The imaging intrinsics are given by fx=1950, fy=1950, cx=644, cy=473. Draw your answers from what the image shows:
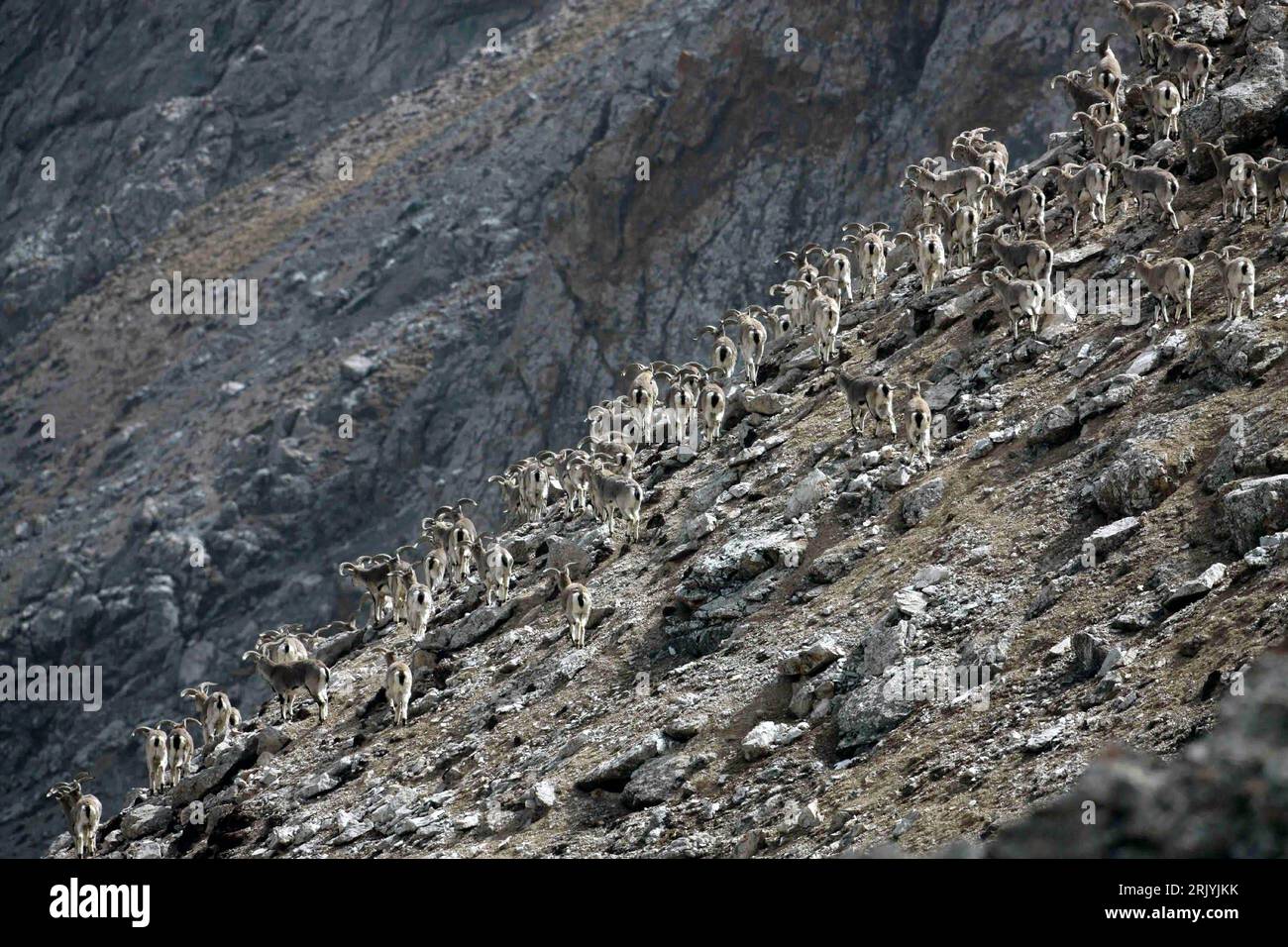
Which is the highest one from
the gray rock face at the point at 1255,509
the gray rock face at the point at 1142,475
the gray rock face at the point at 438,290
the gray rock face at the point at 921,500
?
the gray rock face at the point at 438,290

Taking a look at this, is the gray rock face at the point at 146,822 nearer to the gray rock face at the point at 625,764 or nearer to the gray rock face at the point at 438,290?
the gray rock face at the point at 625,764

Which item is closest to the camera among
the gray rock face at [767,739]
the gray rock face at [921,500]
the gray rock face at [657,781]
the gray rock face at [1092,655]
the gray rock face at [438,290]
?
the gray rock face at [1092,655]

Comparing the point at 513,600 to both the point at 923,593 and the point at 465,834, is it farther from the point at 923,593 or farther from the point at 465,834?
the point at 923,593

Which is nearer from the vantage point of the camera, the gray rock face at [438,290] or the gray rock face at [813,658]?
the gray rock face at [813,658]

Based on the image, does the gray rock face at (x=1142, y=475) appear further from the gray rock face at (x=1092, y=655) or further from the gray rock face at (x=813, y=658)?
the gray rock face at (x=813, y=658)

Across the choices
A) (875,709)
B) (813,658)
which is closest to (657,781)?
(813,658)

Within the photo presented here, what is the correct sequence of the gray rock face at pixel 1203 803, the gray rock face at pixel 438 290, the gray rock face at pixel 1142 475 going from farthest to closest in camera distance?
the gray rock face at pixel 438 290 < the gray rock face at pixel 1142 475 < the gray rock face at pixel 1203 803

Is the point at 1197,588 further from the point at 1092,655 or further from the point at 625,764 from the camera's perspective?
the point at 625,764

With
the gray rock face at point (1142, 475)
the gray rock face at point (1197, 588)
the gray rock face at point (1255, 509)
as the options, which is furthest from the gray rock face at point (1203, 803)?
the gray rock face at point (1142, 475)

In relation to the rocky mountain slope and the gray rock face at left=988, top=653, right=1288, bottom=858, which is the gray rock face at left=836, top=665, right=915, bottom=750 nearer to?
the rocky mountain slope

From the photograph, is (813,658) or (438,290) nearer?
(813,658)

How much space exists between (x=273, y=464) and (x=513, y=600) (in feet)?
172

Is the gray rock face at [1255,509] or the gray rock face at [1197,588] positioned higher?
the gray rock face at [1255,509]
